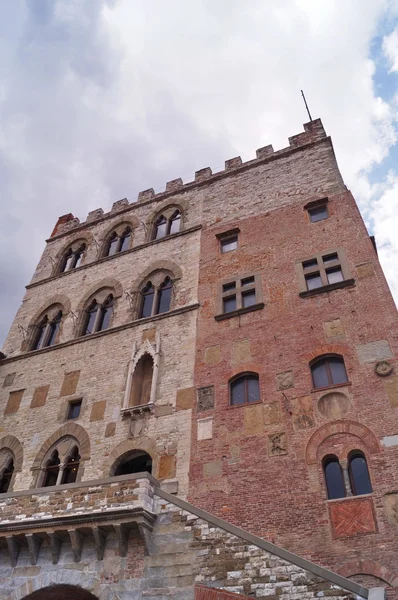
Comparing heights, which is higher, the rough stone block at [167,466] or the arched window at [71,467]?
the arched window at [71,467]

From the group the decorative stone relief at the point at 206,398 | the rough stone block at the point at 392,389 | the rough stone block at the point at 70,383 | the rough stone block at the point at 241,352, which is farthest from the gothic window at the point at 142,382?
the rough stone block at the point at 392,389

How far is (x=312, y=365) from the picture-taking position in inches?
547

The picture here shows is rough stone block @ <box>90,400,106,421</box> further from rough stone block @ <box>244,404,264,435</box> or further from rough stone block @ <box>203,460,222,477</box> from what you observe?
rough stone block @ <box>244,404,264,435</box>

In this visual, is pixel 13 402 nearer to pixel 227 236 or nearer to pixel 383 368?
pixel 227 236

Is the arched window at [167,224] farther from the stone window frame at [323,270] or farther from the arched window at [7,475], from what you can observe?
the arched window at [7,475]

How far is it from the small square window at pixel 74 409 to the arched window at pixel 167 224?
28.0ft

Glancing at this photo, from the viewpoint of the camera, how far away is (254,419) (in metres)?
13.4

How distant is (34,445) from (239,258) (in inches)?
386

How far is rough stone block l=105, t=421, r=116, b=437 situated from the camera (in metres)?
15.2

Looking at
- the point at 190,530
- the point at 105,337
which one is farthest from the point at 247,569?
the point at 105,337

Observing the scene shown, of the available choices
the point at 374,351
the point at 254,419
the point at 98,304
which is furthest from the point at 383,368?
the point at 98,304

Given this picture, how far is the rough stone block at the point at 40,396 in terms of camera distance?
1762 centimetres

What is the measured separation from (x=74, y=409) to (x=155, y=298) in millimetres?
5217

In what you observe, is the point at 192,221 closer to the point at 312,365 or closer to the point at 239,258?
the point at 239,258
